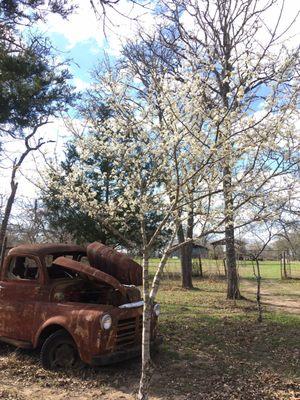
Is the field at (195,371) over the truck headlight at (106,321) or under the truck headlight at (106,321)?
under

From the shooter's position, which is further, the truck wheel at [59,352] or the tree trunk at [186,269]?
the tree trunk at [186,269]

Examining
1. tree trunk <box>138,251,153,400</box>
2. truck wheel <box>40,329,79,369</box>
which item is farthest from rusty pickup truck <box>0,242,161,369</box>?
tree trunk <box>138,251,153,400</box>

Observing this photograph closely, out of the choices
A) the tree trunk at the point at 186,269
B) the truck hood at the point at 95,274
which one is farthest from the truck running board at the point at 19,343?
the tree trunk at the point at 186,269

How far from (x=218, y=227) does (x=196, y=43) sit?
1088 centimetres

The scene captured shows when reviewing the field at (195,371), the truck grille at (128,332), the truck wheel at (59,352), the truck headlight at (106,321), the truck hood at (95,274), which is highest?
the truck hood at (95,274)

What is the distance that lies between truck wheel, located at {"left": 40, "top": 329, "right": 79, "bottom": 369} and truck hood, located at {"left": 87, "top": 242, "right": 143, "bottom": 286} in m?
1.16

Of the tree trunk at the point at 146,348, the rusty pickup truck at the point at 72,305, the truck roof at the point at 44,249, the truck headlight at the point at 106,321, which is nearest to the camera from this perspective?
the tree trunk at the point at 146,348

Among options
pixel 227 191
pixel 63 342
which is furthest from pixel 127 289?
pixel 227 191

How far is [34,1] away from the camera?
7551 mm

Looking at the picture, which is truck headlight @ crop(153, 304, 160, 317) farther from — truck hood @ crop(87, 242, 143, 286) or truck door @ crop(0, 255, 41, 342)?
truck door @ crop(0, 255, 41, 342)

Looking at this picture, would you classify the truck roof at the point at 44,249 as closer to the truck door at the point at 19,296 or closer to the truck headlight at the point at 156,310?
the truck door at the point at 19,296

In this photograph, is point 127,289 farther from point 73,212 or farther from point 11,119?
point 73,212

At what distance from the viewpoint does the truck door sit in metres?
7.01

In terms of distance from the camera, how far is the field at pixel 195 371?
579 centimetres
